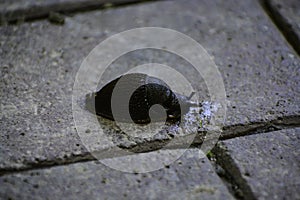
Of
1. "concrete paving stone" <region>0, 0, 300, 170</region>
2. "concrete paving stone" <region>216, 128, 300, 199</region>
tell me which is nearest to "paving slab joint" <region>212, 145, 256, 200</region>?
"concrete paving stone" <region>216, 128, 300, 199</region>

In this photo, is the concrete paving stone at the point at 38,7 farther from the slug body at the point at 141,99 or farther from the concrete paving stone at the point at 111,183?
the concrete paving stone at the point at 111,183

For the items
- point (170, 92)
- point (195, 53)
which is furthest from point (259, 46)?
point (170, 92)

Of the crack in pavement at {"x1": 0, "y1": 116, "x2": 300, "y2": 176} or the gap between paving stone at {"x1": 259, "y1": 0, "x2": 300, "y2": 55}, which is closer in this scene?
the crack in pavement at {"x1": 0, "y1": 116, "x2": 300, "y2": 176}

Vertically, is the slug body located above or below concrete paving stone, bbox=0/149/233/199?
above

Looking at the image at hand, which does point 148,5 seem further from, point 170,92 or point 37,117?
point 37,117

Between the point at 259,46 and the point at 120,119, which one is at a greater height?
the point at 259,46

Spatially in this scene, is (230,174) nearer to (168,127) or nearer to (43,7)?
(168,127)

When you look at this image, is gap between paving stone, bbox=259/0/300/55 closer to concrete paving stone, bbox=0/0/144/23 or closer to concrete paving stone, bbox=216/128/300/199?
concrete paving stone, bbox=216/128/300/199
